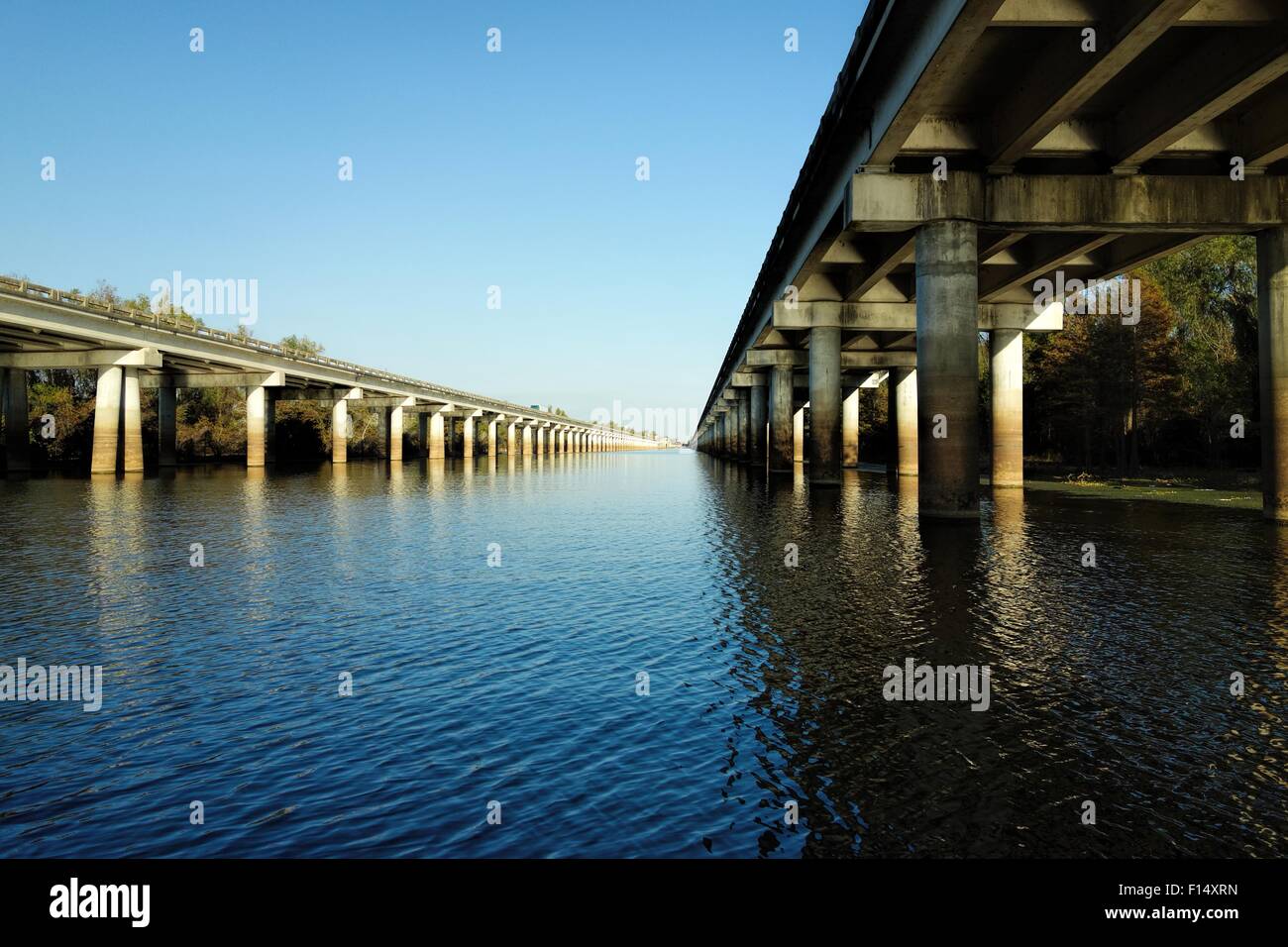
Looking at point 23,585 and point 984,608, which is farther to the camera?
point 23,585

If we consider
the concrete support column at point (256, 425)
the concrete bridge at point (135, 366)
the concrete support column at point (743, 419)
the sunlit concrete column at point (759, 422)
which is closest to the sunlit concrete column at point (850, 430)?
the sunlit concrete column at point (759, 422)

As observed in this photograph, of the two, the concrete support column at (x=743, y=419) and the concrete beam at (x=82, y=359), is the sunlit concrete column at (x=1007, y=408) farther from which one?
the concrete beam at (x=82, y=359)

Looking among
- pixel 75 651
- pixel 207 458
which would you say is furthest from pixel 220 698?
pixel 207 458

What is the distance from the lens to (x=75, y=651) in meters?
10.1

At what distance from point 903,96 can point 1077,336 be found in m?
45.8

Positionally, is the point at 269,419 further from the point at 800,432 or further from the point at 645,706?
the point at 645,706

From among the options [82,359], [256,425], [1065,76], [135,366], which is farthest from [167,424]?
[1065,76]

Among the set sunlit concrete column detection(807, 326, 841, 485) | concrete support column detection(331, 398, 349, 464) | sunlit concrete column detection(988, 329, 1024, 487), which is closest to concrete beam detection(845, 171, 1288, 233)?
sunlit concrete column detection(988, 329, 1024, 487)

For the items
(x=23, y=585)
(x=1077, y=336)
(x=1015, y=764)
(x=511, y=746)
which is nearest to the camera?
(x=1015, y=764)

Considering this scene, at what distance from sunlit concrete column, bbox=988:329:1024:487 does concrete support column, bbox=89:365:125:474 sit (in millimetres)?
53488

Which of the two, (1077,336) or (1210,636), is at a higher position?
(1077,336)

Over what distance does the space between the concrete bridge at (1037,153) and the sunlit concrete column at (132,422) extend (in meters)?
48.4

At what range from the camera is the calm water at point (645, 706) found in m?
5.43

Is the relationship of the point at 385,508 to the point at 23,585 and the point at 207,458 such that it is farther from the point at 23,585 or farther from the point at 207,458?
the point at 207,458
